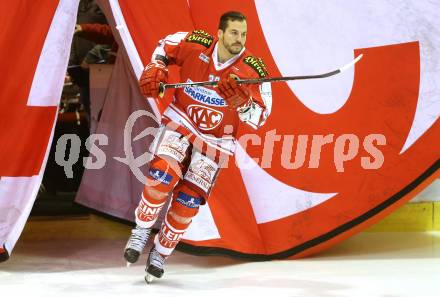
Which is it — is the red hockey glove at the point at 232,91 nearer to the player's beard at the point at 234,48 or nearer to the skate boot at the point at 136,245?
the player's beard at the point at 234,48

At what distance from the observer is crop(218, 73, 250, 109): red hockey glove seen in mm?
3641

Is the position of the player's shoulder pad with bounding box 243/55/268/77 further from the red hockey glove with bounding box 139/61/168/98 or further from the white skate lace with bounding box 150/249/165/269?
the white skate lace with bounding box 150/249/165/269

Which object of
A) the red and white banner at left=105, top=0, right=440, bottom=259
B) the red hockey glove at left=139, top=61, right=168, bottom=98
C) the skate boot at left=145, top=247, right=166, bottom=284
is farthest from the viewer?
the red and white banner at left=105, top=0, right=440, bottom=259

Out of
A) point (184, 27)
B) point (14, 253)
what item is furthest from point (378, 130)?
point (14, 253)

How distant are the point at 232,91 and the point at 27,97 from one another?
1120 mm

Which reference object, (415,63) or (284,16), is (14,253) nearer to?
(284,16)

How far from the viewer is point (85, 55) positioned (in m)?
5.73

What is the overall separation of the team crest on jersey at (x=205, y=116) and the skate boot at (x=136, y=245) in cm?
52

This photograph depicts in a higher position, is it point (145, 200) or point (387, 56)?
point (387, 56)

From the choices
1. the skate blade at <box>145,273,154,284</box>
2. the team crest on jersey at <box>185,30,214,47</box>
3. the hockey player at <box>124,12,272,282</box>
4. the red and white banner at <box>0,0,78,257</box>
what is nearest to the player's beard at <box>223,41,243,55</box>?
the hockey player at <box>124,12,272,282</box>

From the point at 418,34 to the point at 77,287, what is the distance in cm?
213

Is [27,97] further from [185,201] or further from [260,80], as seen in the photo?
[260,80]

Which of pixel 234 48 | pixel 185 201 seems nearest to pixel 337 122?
pixel 234 48

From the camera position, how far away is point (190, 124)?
3.98 metres
